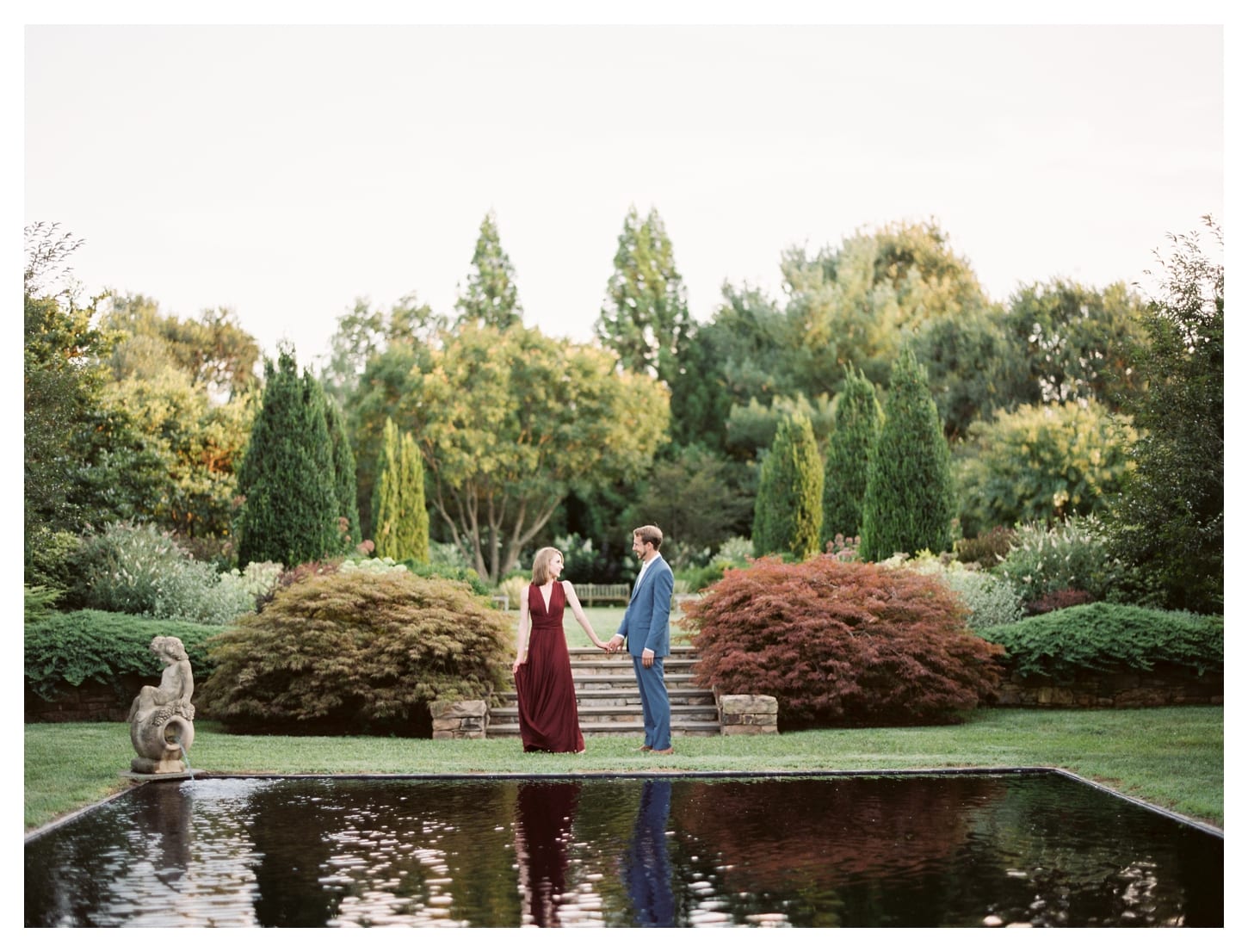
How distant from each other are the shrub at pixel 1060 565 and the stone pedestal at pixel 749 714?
16.1 ft

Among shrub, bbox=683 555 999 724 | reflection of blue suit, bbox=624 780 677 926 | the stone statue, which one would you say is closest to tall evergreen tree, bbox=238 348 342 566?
shrub, bbox=683 555 999 724

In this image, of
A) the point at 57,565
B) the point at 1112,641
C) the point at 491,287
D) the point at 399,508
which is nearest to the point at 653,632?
the point at 1112,641

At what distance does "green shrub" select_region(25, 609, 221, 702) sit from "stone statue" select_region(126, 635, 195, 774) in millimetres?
2944

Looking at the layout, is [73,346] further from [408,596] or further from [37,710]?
[408,596]

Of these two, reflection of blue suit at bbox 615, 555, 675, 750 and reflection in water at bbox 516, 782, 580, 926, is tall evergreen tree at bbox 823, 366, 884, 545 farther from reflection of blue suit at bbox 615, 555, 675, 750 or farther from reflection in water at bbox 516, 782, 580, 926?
reflection in water at bbox 516, 782, 580, 926

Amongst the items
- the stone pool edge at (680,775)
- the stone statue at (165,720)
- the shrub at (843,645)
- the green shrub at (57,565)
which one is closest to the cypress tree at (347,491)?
the green shrub at (57,565)

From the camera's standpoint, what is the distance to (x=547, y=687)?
10.3m

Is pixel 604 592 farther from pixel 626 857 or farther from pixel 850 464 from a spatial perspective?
pixel 626 857

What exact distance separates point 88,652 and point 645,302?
27632 millimetres

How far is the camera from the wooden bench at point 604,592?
2975cm

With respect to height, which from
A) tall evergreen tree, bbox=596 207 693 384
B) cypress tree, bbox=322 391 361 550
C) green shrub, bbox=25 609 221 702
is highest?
tall evergreen tree, bbox=596 207 693 384

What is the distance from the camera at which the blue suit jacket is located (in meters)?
9.61
